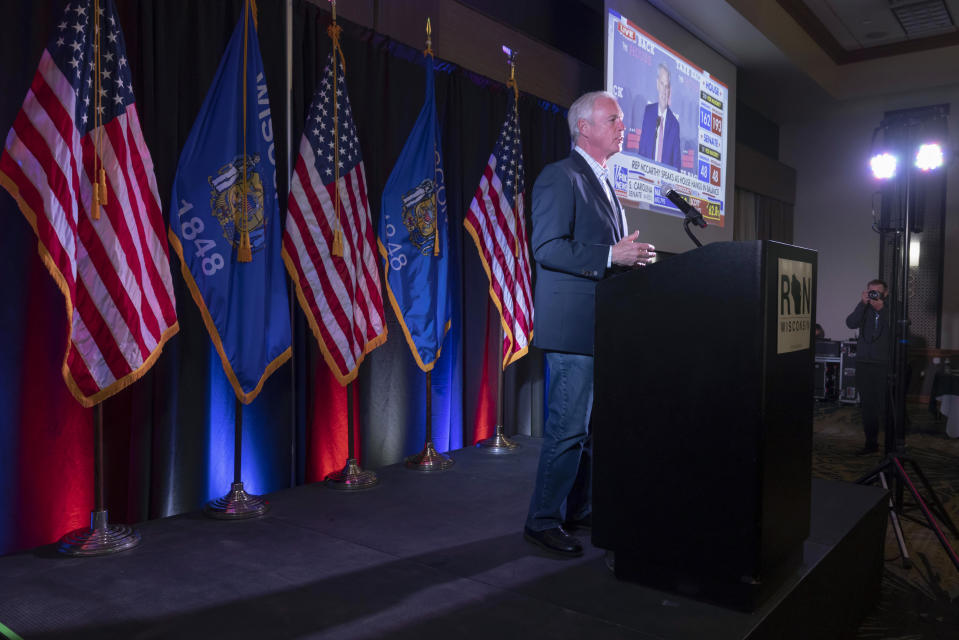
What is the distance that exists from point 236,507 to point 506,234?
213cm

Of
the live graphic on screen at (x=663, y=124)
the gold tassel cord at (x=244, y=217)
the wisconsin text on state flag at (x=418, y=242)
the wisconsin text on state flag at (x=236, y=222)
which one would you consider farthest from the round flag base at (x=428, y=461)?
the live graphic on screen at (x=663, y=124)

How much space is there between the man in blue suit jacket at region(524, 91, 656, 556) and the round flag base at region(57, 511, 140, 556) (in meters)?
1.26

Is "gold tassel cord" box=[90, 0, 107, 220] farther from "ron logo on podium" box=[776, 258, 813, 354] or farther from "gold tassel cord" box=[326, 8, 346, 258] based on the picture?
"ron logo on podium" box=[776, 258, 813, 354]

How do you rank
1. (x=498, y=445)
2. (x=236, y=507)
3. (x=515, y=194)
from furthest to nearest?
(x=515, y=194) < (x=498, y=445) < (x=236, y=507)

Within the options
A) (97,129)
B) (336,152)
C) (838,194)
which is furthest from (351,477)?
(838,194)

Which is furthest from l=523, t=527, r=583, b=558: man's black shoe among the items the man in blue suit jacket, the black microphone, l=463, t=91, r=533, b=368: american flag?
l=463, t=91, r=533, b=368: american flag

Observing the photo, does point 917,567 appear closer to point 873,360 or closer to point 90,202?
point 873,360

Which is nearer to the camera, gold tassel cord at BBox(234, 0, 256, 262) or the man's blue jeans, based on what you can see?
the man's blue jeans

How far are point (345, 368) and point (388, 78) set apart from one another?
63.1 inches

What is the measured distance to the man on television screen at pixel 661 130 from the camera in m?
4.88

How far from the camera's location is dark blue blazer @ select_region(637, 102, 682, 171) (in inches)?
191

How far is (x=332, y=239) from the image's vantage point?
9.28ft

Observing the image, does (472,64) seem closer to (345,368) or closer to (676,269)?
(345,368)

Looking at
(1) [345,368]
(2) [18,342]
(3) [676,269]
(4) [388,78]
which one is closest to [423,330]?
(1) [345,368]
